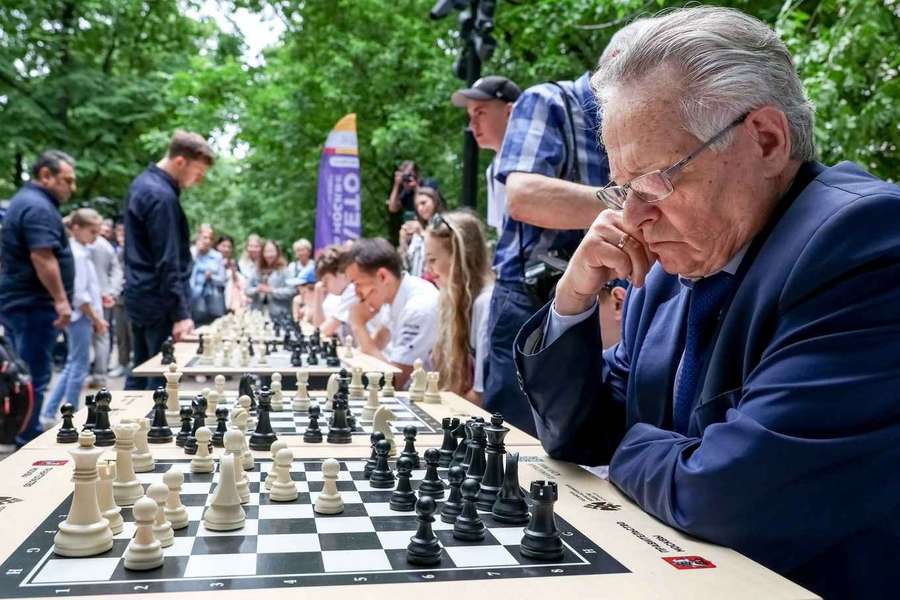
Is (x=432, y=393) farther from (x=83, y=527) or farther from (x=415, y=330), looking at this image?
(x=83, y=527)

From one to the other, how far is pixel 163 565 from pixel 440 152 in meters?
13.7

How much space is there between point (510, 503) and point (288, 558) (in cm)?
48

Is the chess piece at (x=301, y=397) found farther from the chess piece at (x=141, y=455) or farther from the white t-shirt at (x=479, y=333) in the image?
the white t-shirt at (x=479, y=333)

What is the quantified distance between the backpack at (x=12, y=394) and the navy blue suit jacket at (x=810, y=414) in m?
4.82

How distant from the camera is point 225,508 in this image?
152cm

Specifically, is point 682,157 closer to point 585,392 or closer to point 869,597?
point 585,392

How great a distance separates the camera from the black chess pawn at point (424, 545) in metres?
1.37

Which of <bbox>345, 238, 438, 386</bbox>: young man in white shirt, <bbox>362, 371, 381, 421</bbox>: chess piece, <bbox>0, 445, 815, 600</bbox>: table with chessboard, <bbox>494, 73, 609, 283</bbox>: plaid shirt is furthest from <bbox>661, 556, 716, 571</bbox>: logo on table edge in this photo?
<bbox>345, 238, 438, 386</bbox>: young man in white shirt

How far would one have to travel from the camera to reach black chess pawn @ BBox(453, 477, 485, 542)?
4.96ft

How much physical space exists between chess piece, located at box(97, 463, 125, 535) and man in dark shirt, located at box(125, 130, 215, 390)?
4.13 m

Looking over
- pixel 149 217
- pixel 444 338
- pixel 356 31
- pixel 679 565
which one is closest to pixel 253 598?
pixel 679 565

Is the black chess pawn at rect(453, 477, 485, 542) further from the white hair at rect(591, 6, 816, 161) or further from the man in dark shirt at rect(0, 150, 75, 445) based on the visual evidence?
the man in dark shirt at rect(0, 150, 75, 445)

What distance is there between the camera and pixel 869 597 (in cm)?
148

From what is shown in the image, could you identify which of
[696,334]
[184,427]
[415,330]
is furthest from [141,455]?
[415,330]
